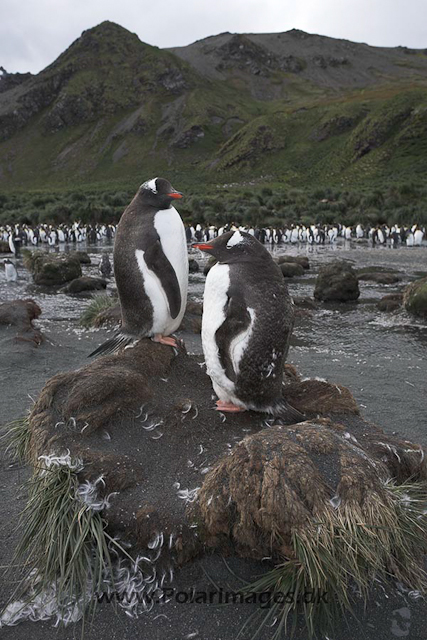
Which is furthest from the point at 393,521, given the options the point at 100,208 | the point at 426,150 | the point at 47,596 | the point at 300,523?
the point at 426,150

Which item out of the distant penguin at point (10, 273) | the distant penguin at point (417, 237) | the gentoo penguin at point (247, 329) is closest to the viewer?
the gentoo penguin at point (247, 329)

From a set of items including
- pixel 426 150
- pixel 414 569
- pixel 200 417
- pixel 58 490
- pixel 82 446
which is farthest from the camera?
pixel 426 150

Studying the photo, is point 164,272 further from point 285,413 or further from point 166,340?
point 285,413

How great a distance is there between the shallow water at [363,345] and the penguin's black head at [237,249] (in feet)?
8.64

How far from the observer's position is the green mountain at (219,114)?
65.2 m

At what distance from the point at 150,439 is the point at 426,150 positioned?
63.9m

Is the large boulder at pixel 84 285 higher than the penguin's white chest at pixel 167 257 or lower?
lower

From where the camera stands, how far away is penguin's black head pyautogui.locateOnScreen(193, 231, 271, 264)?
3742mm

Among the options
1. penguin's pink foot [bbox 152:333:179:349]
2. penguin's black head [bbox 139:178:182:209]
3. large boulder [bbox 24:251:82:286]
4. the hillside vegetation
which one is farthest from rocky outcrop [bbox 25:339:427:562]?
the hillside vegetation

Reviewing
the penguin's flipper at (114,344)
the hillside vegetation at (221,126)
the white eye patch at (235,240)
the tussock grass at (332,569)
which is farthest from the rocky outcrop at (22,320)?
the hillside vegetation at (221,126)

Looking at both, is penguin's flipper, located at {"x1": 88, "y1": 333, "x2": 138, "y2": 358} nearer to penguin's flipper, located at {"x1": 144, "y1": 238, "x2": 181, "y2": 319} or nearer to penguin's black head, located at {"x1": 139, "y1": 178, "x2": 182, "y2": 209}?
penguin's flipper, located at {"x1": 144, "y1": 238, "x2": 181, "y2": 319}

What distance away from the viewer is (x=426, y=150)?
5834 cm

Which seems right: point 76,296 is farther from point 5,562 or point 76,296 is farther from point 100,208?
point 100,208

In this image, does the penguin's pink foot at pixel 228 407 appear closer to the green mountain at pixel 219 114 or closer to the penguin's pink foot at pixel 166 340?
the penguin's pink foot at pixel 166 340
